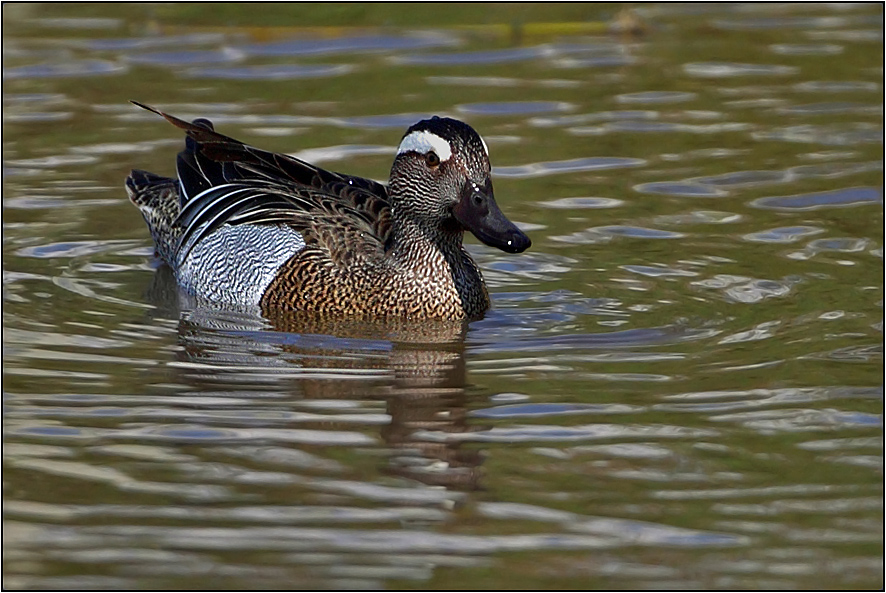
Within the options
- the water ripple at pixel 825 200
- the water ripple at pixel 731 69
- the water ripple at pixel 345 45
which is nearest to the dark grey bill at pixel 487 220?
the water ripple at pixel 825 200

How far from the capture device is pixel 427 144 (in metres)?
8.70

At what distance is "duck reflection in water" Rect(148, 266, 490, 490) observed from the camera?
6.62 meters

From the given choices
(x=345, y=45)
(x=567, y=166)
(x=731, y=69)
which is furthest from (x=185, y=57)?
(x=731, y=69)

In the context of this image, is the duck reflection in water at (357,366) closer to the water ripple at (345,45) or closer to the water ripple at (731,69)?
the water ripple at (345,45)

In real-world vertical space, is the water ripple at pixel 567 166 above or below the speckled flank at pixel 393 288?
above

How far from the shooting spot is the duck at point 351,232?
868 cm

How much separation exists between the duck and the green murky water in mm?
245

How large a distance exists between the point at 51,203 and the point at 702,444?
20.3 feet

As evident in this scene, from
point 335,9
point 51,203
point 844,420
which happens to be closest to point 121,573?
point 844,420

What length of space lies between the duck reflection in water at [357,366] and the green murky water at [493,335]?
3cm

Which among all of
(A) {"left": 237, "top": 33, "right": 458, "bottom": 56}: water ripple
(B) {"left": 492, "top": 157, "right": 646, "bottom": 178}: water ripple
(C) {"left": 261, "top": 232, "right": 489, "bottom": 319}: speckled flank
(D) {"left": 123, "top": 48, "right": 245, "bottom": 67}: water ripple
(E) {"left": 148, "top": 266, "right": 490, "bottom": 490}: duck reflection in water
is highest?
(A) {"left": 237, "top": 33, "right": 458, "bottom": 56}: water ripple

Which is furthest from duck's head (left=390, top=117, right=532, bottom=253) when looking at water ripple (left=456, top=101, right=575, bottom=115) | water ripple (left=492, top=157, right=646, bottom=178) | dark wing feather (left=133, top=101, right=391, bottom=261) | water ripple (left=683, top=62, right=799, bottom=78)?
water ripple (left=683, top=62, right=799, bottom=78)

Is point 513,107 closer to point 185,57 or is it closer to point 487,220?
point 185,57

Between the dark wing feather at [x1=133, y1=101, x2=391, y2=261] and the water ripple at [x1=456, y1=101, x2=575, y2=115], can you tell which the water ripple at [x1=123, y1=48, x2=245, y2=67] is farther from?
the dark wing feather at [x1=133, y1=101, x2=391, y2=261]
